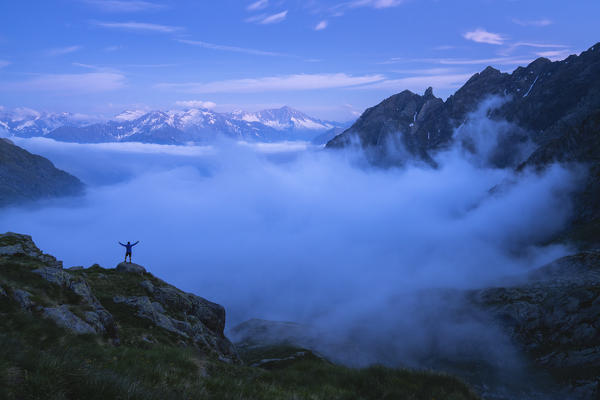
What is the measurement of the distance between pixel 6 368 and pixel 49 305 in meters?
16.7

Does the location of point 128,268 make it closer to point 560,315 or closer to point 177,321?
point 177,321

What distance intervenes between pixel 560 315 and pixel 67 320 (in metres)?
125

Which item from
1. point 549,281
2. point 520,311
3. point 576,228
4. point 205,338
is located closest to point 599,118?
point 576,228

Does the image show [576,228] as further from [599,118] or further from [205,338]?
[205,338]

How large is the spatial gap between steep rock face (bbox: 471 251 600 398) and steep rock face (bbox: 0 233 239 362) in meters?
83.3

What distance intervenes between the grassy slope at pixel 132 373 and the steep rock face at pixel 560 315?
81713 millimetres

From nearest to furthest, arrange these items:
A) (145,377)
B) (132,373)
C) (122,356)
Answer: (132,373) → (145,377) → (122,356)

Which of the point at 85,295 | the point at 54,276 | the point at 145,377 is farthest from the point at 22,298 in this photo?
the point at 145,377

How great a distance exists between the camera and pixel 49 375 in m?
8.03

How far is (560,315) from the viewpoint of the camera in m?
101

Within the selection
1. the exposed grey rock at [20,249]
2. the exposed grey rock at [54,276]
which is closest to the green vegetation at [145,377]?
the exposed grey rock at [54,276]

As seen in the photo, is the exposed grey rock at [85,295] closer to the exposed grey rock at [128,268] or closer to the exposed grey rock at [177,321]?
the exposed grey rock at [177,321]

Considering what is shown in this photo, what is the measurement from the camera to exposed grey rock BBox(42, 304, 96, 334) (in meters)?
19.6

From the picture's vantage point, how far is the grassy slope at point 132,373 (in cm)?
787
